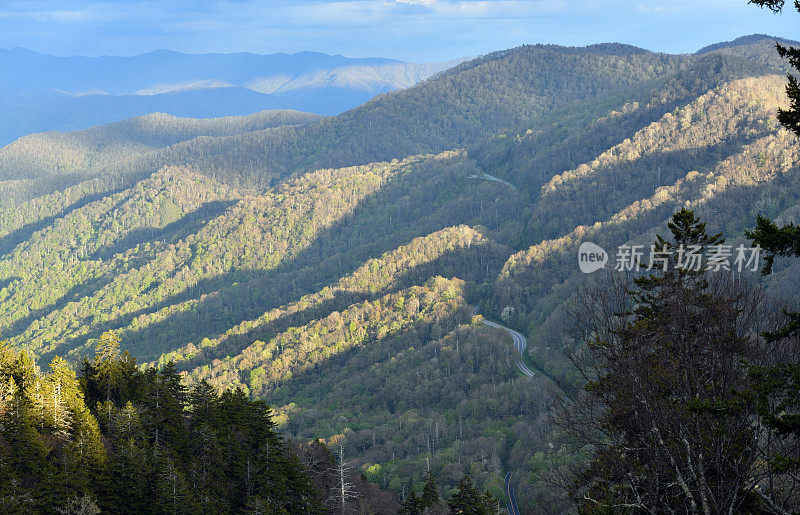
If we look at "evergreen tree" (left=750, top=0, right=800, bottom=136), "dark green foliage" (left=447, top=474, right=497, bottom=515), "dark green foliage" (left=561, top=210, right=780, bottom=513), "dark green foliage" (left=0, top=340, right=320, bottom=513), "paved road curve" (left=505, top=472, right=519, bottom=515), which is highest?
"evergreen tree" (left=750, top=0, right=800, bottom=136)

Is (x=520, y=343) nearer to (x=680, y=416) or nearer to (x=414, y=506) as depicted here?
(x=414, y=506)

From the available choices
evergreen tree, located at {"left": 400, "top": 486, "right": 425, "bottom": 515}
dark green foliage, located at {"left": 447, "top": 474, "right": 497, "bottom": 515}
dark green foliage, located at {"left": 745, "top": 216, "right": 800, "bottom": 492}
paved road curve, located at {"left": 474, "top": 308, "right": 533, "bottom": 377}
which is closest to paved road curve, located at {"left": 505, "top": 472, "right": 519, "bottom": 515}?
evergreen tree, located at {"left": 400, "top": 486, "right": 425, "bottom": 515}

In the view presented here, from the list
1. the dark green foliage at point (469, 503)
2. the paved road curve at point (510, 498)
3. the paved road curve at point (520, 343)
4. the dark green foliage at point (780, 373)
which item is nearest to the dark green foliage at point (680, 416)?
the dark green foliage at point (780, 373)

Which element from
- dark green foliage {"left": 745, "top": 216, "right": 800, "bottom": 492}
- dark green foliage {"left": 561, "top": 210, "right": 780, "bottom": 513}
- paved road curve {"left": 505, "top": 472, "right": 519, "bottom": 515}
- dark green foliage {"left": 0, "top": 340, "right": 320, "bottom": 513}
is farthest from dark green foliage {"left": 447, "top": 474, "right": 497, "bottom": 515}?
dark green foliage {"left": 745, "top": 216, "right": 800, "bottom": 492}

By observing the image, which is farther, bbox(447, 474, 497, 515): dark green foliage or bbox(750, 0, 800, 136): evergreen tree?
bbox(447, 474, 497, 515): dark green foliage

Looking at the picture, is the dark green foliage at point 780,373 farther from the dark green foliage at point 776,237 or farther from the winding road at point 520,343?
the winding road at point 520,343

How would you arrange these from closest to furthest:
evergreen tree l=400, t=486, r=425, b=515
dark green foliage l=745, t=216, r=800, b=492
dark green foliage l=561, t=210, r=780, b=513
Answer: dark green foliage l=745, t=216, r=800, b=492, dark green foliage l=561, t=210, r=780, b=513, evergreen tree l=400, t=486, r=425, b=515

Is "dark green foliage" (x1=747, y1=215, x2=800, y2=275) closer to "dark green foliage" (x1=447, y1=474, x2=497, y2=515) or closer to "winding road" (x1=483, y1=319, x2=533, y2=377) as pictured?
"dark green foliage" (x1=447, y1=474, x2=497, y2=515)

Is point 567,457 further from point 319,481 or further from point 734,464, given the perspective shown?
point 734,464

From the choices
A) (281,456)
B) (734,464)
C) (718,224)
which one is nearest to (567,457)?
(281,456)

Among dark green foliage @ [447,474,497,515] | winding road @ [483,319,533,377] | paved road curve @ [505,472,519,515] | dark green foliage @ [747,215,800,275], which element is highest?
dark green foliage @ [747,215,800,275]

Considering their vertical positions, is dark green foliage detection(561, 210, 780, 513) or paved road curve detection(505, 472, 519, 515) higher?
dark green foliage detection(561, 210, 780, 513)

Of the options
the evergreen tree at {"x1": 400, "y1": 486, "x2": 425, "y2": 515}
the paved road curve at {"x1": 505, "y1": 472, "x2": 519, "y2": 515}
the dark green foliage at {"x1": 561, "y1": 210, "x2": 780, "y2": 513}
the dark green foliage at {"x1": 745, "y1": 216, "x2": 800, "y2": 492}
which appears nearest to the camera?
the dark green foliage at {"x1": 745, "y1": 216, "x2": 800, "y2": 492}

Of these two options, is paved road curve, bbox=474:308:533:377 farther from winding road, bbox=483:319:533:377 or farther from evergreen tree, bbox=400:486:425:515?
evergreen tree, bbox=400:486:425:515
